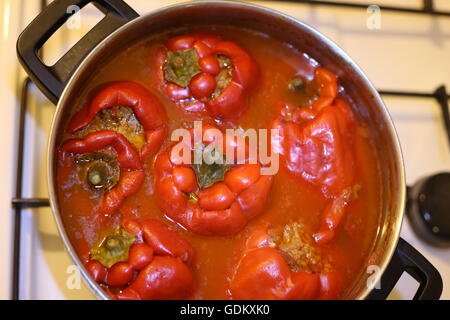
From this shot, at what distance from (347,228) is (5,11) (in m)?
1.02

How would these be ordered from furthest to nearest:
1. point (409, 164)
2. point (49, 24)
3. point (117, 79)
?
point (409, 164)
point (117, 79)
point (49, 24)

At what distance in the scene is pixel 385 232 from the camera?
1.27 meters

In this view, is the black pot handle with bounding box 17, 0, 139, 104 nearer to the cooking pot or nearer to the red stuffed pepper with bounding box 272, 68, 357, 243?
the cooking pot

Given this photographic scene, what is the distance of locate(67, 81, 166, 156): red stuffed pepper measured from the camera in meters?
1.18

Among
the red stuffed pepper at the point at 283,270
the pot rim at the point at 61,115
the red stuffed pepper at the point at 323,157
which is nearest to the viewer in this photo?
the pot rim at the point at 61,115

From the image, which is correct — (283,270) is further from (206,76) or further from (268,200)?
(206,76)

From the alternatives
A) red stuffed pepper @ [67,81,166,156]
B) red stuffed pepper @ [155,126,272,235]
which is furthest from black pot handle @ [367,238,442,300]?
red stuffed pepper @ [67,81,166,156]

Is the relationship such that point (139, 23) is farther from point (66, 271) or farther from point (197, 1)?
point (66, 271)

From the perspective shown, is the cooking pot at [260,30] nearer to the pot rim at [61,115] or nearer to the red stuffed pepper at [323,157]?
the pot rim at [61,115]

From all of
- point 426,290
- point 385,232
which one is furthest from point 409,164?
point 426,290

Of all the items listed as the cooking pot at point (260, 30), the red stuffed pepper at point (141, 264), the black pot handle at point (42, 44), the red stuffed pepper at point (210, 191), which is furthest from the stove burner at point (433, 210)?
the black pot handle at point (42, 44)

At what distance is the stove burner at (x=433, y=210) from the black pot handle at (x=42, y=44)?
0.89 meters

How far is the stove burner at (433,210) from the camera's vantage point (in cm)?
130

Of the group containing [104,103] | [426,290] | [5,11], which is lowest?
[426,290]
